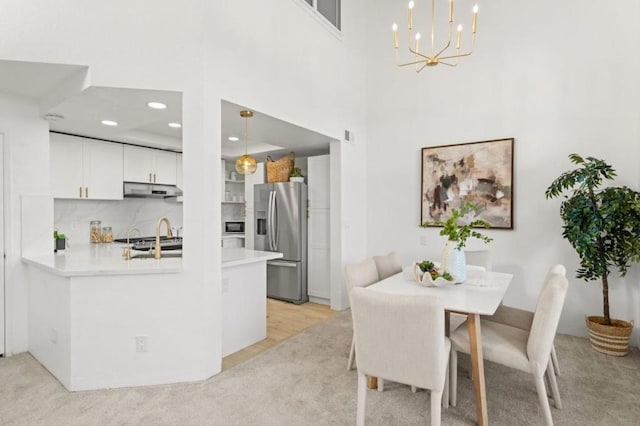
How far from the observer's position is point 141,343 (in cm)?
248

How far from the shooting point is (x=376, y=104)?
184 inches

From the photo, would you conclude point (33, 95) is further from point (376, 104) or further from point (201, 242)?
point (376, 104)

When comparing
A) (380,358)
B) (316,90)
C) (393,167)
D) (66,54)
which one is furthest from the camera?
(393,167)

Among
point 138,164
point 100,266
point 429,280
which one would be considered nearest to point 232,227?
point 138,164

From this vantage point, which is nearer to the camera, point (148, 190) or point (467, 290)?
point (467, 290)

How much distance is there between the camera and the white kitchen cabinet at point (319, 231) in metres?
4.59

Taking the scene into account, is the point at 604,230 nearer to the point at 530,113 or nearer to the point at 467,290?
the point at 530,113

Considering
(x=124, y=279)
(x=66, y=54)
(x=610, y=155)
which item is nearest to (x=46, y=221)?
(x=124, y=279)

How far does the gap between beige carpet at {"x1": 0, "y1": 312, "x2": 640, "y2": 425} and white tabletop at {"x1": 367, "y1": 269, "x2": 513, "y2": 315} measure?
718 millimetres

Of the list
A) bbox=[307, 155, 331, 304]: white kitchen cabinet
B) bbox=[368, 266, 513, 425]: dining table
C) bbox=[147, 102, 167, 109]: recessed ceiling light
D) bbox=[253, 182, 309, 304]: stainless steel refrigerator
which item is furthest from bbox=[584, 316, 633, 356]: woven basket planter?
bbox=[147, 102, 167, 109]: recessed ceiling light

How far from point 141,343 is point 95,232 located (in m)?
2.76

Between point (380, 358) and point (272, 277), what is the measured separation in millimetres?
3272

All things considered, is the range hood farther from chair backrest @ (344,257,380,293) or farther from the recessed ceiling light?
chair backrest @ (344,257,380,293)

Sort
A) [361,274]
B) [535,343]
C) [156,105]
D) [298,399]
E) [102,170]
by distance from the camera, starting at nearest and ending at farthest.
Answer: [535,343], [298,399], [361,274], [156,105], [102,170]
